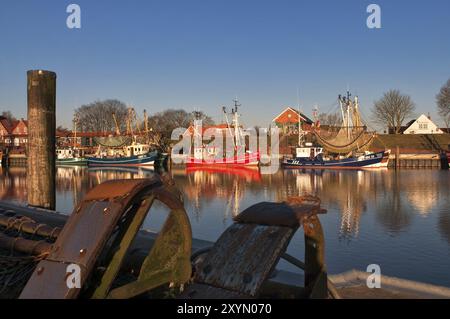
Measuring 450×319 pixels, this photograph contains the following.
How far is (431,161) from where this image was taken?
63.9 metres

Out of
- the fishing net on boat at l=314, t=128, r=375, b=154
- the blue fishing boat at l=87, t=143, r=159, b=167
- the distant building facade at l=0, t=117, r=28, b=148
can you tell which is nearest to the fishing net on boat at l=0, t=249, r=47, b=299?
the fishing net on boat at l=314, t=128, r=375, b=154

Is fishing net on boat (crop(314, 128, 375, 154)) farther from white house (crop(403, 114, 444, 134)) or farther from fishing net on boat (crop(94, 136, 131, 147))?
fishing net on boat (crop(94, 136, 131, 147))

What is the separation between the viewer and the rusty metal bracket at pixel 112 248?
2277 mm

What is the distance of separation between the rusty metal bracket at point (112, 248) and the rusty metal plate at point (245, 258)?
517 mm

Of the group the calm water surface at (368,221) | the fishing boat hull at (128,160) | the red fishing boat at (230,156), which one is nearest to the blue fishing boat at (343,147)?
the red fishing boat at (230,156)

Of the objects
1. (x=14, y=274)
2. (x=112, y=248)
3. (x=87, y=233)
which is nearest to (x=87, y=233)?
(x=87, y=233)

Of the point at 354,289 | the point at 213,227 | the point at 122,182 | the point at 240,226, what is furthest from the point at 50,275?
the point at 213,227

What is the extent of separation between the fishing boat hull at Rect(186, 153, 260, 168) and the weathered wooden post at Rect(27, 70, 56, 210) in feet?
193

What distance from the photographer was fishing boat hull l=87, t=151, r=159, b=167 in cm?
7081

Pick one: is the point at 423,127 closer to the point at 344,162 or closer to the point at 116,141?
the point at 344,162

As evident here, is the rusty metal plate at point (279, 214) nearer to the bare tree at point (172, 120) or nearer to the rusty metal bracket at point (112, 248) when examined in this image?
the rusty metal bracket at point (112, 248)

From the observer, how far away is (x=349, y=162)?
63312mm

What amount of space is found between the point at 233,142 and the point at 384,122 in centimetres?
3667
